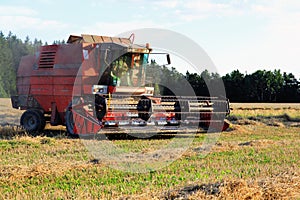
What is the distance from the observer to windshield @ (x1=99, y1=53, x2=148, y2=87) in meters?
11.6

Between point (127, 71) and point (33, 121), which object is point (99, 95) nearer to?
point (127, 71)

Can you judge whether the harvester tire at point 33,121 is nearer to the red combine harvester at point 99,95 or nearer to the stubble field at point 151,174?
the red combine harvester at point 99,95

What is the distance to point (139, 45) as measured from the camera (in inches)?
479

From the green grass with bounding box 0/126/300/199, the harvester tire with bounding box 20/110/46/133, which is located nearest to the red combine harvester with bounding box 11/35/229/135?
the harvester tire with bounding box 20/110/46/133

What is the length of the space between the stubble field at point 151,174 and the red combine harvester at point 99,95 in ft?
3.97

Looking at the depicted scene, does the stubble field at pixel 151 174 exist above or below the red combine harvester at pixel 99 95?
below

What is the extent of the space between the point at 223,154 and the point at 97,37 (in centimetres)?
633

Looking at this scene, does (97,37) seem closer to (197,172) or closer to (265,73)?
(197,172)

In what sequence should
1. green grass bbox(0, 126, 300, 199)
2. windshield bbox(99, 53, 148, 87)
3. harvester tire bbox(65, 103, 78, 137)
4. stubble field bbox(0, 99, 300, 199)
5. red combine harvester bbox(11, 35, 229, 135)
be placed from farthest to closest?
windshield bbox(99, 53, 148, 87) → harvester tire bbox(65, 103, 78, 137) → red combine harvester bbox(11, 35, 229, 135) → green grass bbox(0, 126, 300, 199) → stubble field bbox(0, 99, 300, 199)

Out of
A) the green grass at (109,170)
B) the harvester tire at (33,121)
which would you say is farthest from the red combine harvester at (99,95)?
the green grass at (109,170)

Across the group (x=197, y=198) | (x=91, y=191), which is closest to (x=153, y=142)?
(x=91, y=191)

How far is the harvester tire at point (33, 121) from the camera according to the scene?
12344 mm

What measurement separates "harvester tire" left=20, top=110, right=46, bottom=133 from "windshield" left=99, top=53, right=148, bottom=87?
7.83 ft

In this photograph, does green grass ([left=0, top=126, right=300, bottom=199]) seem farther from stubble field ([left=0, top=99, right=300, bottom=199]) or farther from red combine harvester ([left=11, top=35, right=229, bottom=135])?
red combine harvester ([left=11, top=35, right=229, bottom=135])
